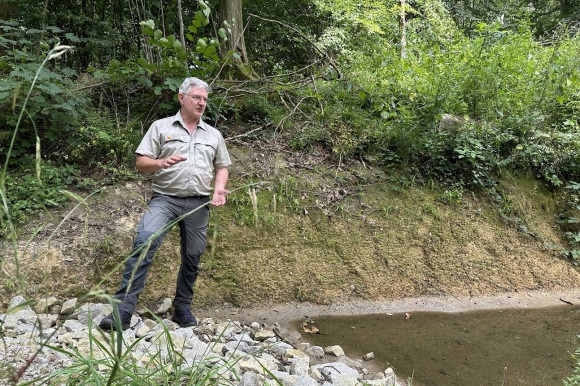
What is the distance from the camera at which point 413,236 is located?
505 centimetres

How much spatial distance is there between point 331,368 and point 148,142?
2.17 metres

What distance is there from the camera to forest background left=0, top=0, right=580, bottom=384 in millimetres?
4480

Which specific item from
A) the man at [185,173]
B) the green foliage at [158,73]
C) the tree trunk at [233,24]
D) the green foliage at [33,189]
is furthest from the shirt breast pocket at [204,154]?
the tree trunk at [233,24]

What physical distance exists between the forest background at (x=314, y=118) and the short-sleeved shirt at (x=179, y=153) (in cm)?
112

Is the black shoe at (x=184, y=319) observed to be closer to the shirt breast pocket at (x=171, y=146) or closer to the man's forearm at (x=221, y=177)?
the man's forearm at (x=221, y=177)

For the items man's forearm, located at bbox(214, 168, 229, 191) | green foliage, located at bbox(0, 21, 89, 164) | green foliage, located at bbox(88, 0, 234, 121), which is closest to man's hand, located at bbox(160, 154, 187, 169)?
man's forearm, located at bbox(214, 168, 229, 191)

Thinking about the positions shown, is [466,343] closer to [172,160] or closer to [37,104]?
[172,160]

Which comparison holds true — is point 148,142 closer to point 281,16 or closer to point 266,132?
point 266,132

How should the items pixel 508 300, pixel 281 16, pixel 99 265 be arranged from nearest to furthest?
pixel 99 265 → pixel 508 300 → pixel 281 16

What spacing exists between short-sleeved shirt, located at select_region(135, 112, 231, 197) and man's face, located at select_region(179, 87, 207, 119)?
114 mm

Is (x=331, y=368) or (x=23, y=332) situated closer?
(x=23, y=332)

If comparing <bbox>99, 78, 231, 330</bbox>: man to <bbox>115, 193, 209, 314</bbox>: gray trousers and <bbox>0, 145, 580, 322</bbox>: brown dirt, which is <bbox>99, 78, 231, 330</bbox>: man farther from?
<bbox>0, 145, 580, 322</bbox>: brown dirt

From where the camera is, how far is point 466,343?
3822mm

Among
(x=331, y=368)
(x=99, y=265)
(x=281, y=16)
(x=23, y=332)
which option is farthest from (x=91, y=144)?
(x=281, y=16)
